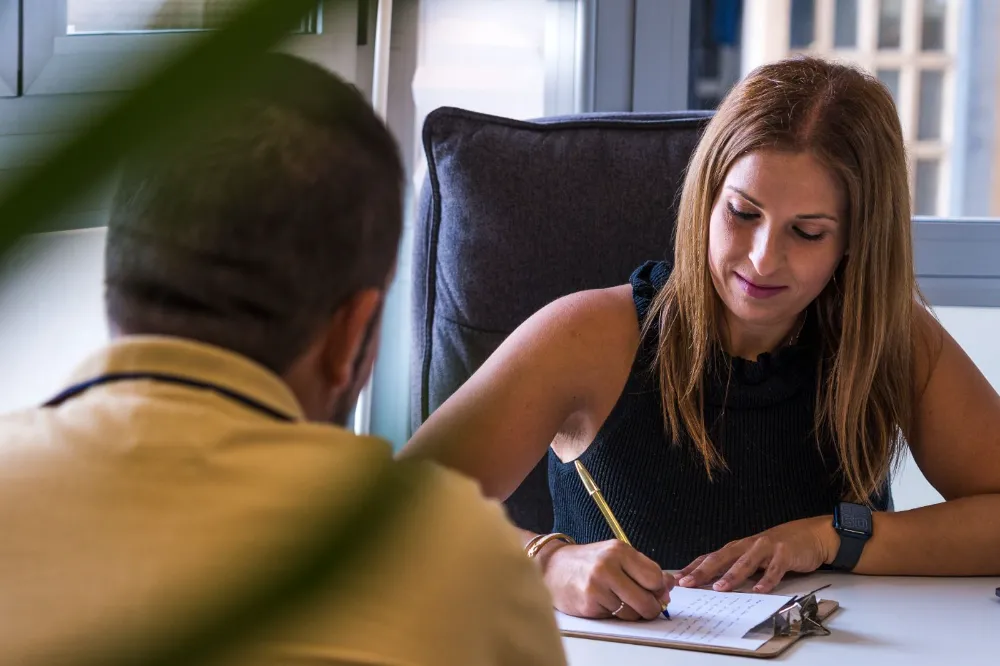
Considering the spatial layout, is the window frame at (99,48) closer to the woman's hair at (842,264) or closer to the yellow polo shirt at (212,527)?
the yellow polo shirt at (212,527)

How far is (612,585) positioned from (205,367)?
0.82 meters

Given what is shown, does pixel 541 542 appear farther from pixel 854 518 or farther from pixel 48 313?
pixel 48 313

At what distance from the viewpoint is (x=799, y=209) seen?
1.42 metres

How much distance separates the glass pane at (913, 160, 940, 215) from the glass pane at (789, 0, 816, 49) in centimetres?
35

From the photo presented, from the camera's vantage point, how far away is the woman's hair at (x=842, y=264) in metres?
1.44

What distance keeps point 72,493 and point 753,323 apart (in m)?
1.31

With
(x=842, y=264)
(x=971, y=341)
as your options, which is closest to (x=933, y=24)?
(x=971, y=341)

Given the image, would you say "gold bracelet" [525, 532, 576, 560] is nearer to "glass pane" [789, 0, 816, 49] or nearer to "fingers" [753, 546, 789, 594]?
"fingers" [753, 546, 789, 594]

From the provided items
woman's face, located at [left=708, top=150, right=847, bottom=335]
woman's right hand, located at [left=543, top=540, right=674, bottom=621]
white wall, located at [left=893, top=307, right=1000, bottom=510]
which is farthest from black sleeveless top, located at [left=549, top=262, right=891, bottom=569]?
A: white wall, located at [left=893, top=307, right=1000, bottom=510]

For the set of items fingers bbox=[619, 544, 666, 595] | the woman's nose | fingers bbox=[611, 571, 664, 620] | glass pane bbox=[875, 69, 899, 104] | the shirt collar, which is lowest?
fingers bbox=[611, 571, 664, 620]

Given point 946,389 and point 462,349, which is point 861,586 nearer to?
point 946,389

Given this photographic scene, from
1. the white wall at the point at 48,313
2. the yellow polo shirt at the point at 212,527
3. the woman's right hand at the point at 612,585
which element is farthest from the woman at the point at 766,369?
the white wall at the point at 48,313

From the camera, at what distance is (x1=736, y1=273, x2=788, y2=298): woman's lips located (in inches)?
56.5

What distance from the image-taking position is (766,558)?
125cm
